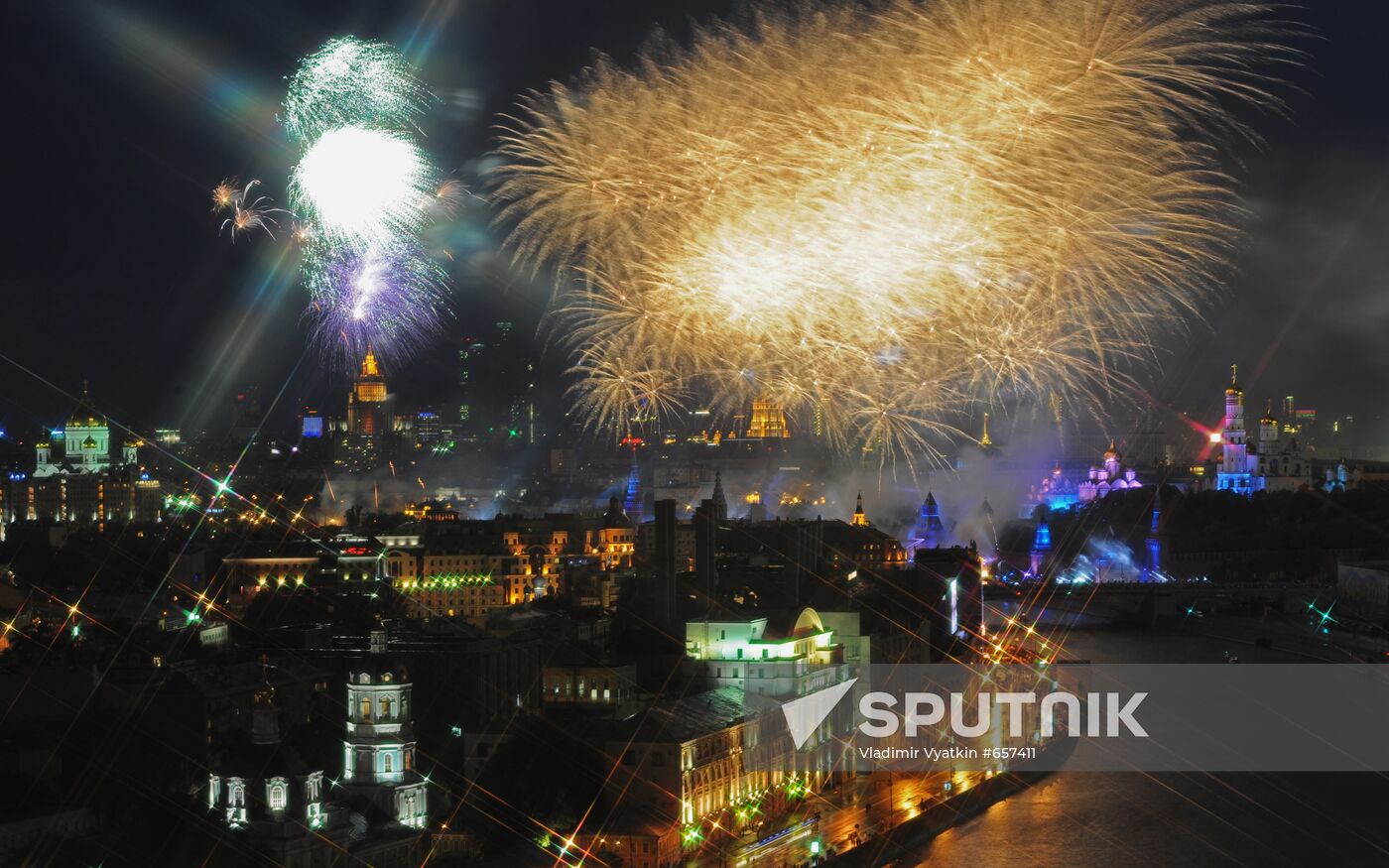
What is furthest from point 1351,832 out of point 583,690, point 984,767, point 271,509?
point 271,509

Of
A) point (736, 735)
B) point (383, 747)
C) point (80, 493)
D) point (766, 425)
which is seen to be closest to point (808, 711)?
point (736, 735)

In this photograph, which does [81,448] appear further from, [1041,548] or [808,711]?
[808,711]

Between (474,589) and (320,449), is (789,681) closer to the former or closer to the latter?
(474,589)

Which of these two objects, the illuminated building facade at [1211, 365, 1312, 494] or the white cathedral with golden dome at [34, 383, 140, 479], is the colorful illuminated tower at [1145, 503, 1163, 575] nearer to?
the illuminated building facade at [1211, 365, 1312, 494]

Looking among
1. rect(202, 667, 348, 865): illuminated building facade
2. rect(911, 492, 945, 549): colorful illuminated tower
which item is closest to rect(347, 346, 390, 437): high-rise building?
rect(911, 492, 945, 549): colorful illuminated tower

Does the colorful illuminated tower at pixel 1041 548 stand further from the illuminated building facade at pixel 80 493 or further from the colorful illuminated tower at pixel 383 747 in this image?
the colorful illuminated tower at pixel 383 747

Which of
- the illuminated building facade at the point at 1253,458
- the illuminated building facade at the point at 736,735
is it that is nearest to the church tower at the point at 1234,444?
the illuminated building facade at the point at 1253,458
